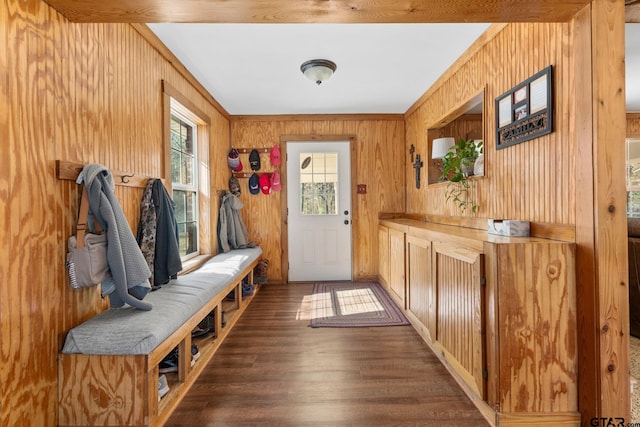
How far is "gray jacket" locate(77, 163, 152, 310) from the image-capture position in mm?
1633

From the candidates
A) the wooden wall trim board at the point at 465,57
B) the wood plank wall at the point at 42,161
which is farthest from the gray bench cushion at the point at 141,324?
the wooden wall trim board at the point at 465,57

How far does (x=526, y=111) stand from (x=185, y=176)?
303 cm

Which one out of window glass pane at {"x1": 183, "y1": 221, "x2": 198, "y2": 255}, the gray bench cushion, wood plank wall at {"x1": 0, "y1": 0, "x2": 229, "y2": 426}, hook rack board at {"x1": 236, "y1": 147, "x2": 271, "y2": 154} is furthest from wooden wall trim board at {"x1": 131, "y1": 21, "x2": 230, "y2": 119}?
the gray bench cushion

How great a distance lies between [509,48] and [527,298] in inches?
63.8

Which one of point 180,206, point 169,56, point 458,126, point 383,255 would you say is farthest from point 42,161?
point 458,126

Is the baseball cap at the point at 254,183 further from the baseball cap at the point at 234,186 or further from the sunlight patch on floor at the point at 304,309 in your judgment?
the sunlight patch on floor at the point at 304,309

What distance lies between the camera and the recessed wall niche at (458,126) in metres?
2.85

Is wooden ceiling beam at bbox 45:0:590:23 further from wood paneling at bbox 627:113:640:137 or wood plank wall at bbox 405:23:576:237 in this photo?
wood paneling at bbox 627:113:640:137

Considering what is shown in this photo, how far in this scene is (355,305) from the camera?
355cm

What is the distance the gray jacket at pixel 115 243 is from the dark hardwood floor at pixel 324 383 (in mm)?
747

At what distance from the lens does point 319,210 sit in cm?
459

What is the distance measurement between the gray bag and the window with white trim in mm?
1485

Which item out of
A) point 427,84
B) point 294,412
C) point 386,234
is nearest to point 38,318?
point 294,412

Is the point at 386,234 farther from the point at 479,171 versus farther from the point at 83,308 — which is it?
the point at 83,308
